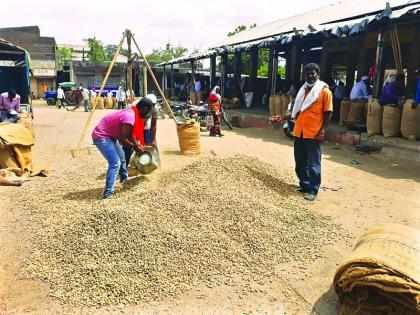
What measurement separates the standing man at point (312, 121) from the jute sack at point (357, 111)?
4.69 meters

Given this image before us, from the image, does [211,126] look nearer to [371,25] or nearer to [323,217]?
[371,25]

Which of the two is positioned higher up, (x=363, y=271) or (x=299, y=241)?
(x=363, y=271)

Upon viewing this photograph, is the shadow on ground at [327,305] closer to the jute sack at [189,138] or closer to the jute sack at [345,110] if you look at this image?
the jute sack at [189,138]

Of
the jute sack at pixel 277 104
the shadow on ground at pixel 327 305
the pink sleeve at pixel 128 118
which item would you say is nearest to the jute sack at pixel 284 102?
the jute sack at pixel 277 104

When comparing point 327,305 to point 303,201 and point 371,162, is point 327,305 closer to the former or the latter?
point 303,201

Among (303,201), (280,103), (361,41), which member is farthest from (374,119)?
(361,41)

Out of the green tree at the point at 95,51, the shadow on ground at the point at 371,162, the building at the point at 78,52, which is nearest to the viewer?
the shadow on ground at the point at 371,162

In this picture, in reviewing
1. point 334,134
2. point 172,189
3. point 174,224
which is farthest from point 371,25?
point 174,224

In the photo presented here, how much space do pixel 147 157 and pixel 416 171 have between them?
15.0 ft

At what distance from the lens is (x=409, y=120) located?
280 inches

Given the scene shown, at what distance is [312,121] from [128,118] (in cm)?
222

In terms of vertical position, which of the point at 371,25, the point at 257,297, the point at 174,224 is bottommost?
the point at 257,297

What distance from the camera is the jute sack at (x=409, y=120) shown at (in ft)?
23.1

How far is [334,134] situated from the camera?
29.3ft
